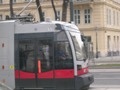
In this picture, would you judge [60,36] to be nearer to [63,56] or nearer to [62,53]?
[62,53]

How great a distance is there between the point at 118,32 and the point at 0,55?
50.1 metres

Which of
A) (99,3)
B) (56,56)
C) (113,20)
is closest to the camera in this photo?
(56,56)

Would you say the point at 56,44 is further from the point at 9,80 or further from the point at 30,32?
the point at 9,80

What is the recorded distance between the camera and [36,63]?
49.0ft

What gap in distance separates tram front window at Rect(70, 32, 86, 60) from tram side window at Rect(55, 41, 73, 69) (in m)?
0.32

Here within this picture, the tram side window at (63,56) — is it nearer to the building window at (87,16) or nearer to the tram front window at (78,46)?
the tram front window at (78,46)

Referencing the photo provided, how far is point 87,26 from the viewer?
184 ft

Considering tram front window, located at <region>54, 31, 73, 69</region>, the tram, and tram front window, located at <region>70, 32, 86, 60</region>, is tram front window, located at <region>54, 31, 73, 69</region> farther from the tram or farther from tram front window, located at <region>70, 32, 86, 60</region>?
tram front window, located at <region>70, 32, 86, 60</region>

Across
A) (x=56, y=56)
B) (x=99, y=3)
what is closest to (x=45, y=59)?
(x=56, y=56)

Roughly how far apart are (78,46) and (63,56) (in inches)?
29.6

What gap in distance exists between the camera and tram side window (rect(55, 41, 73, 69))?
48.2 ft

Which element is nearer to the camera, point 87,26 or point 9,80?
point 9,80

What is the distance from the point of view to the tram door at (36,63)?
1484cm

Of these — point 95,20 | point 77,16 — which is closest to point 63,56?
point 95,20
